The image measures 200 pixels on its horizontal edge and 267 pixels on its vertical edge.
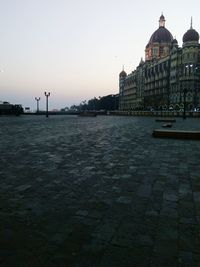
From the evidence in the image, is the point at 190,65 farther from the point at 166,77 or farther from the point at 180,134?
the point at 180,134

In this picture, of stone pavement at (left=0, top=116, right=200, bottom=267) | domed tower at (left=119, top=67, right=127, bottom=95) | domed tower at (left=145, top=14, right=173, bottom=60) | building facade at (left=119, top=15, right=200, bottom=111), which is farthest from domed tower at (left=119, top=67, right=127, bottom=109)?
stone pavement at (left=0, top=116, right=200, bottom=267)

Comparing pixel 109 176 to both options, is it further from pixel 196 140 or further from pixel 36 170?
pixel 196 140

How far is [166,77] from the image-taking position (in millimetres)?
127562

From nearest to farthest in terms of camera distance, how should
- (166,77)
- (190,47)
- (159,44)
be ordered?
1. (190,47)
2. (166,77)
3. (159,44)

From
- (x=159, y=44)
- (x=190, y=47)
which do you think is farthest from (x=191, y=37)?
(x=159, y=44)

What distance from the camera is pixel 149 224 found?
4371 millimetres

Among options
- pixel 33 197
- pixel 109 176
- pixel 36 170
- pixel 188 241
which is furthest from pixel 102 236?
pixel 36 170

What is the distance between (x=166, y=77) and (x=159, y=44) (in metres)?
28.3

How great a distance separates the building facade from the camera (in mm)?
108062

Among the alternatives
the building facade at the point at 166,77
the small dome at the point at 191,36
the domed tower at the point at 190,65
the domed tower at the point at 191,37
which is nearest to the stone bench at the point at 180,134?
the building facade at the point at 166,77

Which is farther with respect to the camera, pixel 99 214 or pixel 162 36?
pixel 162 36

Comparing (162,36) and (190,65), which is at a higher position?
(162,36)

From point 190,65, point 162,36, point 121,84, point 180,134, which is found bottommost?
point 180,134

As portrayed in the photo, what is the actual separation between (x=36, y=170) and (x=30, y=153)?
3162 mm
